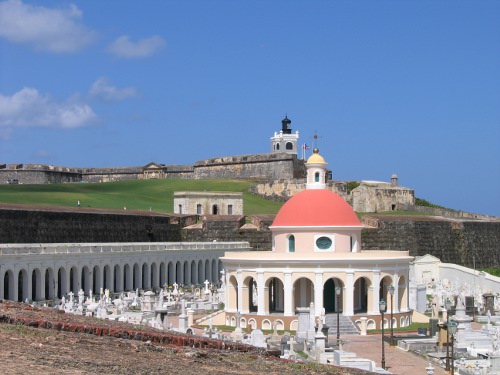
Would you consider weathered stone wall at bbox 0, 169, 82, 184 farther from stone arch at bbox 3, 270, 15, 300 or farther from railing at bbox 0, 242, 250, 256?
stone arch at bbox 3, 270, 15, 300

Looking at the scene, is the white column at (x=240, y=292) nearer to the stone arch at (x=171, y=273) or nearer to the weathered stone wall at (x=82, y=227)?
the weathered stone wall at (x=82, y=227)

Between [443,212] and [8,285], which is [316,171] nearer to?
[8,285]

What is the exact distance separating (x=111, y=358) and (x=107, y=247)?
137 ft

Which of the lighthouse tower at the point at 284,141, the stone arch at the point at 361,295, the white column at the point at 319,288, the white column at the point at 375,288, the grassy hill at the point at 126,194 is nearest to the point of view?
the white column at the point at 319,288

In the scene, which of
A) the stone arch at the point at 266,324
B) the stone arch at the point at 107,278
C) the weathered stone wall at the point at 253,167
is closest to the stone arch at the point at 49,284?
the stone arch at the point at 107,278

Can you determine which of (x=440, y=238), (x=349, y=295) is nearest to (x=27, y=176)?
(x=440, y=238)

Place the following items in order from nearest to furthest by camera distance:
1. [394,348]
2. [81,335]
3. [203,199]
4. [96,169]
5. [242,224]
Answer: [81,335], [394,348], [242,224], [203,199], [96,169]

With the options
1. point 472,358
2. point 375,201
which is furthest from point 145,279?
point 375,201

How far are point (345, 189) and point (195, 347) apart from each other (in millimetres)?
86948

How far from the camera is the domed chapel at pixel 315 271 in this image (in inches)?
1581

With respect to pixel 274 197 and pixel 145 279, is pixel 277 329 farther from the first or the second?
pixel 274 197

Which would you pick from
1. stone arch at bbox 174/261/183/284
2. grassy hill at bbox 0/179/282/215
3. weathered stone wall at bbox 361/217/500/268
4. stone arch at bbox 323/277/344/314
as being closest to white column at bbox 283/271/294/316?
stone arch at bbox 323/277/344/314

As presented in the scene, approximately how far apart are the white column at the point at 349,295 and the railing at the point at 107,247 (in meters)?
16.2

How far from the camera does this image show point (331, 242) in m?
42.0
